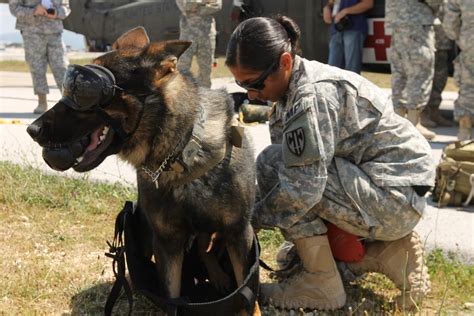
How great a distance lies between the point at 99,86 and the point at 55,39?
670 cm

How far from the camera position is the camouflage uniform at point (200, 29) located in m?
8.07

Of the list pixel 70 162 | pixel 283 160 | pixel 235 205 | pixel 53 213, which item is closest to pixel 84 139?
pixel 70 162

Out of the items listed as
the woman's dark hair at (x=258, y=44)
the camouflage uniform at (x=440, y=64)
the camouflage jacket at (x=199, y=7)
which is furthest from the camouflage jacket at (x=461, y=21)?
the woman's dark hair at (x=258, y=44)

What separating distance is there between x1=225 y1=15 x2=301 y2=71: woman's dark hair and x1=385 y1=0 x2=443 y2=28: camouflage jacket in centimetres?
424

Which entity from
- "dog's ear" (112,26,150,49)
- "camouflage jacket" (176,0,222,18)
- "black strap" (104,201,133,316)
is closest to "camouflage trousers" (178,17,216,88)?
"camouflage jacket" (176,0,222,18)

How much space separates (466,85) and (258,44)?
4.22 m

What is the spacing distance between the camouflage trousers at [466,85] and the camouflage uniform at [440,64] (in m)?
1.65

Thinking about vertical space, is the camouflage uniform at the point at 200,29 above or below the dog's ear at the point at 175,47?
below

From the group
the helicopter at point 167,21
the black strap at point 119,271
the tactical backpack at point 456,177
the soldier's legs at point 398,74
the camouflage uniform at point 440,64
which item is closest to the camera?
the black strap at point 119,271

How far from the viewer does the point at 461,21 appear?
239 inches

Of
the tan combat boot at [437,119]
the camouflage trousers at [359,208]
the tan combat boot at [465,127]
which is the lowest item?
the tan combat boot at [437,119]

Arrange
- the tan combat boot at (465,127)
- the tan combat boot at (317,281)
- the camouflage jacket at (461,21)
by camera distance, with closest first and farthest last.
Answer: the tan combat boot at (317,281) → the camouflage jacket at (461,21) → the tan combat boot at (465,127)

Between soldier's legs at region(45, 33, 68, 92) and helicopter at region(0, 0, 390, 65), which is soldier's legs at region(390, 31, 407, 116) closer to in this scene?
helicopter at region(0, 0, 390, 65)

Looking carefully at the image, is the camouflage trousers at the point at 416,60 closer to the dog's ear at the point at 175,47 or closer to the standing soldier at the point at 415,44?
the standing soldier at the point at 415,44
